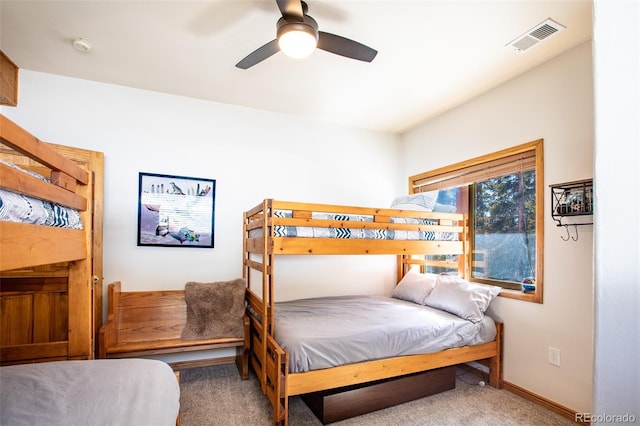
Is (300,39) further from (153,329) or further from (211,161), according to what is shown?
(153,329)

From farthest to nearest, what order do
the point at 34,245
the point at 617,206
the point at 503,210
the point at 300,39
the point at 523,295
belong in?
the point at 503,210 < the point at 523,295 < the point at 300,39 < the point at 34,245 < the point at 617,206

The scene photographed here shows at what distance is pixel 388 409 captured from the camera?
221 centimetres

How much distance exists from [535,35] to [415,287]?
228 cm

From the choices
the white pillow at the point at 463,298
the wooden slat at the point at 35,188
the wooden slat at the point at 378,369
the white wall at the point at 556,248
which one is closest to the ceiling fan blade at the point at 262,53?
the wooden slat at the point at 35,188

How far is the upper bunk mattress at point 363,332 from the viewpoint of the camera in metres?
1.95

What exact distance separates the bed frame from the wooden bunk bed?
100cm

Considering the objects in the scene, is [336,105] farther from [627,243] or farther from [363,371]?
[627,243]

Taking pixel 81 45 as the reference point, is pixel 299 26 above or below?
below

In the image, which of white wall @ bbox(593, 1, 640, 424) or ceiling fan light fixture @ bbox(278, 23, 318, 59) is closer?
white wall @ bbox(593, 1, 640, 424)

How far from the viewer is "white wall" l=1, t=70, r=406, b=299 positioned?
271cm

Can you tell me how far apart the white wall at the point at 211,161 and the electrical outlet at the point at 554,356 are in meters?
1.75

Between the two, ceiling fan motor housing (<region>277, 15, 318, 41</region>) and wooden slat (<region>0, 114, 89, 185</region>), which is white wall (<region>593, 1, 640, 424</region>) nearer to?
wooden slat (<region>0, 114, 89, 185</region>)

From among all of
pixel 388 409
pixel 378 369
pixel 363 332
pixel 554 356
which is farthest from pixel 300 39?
pixel 554 356

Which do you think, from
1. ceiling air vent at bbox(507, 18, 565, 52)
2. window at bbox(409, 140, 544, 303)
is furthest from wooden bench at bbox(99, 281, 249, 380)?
ceiling air vent at bbox(507, 18, 565, 52)
